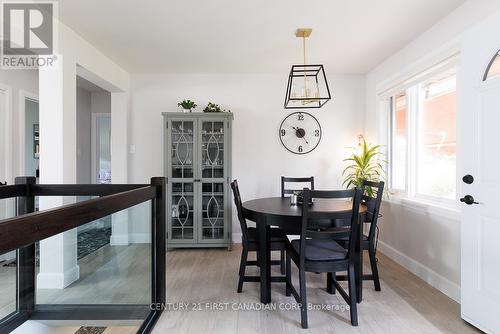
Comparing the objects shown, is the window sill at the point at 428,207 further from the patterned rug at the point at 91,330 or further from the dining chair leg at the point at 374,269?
the patterned rug at the point at 91,330

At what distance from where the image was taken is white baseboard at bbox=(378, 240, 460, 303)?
229 cm

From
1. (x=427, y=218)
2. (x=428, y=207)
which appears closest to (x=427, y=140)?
(x=428, y=207)

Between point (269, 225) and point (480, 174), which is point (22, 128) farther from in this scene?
point (480, 174)

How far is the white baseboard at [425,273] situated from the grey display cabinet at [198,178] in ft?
6.69

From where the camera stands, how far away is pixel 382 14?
236 cm

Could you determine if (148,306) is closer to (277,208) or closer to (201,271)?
(201,271)

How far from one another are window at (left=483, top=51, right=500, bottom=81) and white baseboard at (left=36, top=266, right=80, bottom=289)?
3728 mm

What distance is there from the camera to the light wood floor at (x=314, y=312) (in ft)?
6.21

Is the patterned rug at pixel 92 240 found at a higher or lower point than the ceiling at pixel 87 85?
lower

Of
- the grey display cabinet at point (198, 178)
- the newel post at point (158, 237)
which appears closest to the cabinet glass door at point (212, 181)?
the grey display cabinet at point (198, 178)

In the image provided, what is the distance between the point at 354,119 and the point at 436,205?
1.79m

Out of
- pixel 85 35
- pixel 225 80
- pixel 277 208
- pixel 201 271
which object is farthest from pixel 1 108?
pixel 277 208

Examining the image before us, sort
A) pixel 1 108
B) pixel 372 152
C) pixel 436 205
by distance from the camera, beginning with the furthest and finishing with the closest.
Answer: pixel 372 152
pixel 1 108
pixel 436 205

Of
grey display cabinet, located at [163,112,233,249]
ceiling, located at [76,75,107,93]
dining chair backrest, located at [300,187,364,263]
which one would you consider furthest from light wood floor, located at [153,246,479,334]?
ceiling, located at [76,75,107,93]
